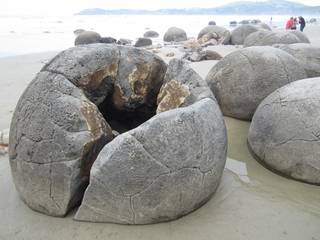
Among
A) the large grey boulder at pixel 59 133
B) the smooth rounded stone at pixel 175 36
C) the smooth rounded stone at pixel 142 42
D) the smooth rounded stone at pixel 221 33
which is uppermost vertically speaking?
the large grey boulder at pixel 59 133

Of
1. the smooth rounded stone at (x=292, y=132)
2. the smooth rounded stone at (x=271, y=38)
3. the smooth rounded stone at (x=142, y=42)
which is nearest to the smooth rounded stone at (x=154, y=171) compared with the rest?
the smooth rounded stone at (x=292, y=132)

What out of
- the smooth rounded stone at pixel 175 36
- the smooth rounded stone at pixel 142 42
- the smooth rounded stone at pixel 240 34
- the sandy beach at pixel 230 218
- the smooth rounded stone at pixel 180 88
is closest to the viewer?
the sandy beach at pixel 230 218

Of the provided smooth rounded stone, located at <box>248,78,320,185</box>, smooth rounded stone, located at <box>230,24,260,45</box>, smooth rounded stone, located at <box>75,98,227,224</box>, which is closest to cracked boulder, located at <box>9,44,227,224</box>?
smooth rounded stone, located at <box>75,98,227,224</box>

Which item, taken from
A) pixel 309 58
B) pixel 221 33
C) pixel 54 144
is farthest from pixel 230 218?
pixel 221 33

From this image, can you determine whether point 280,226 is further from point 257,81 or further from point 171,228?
point 257,81

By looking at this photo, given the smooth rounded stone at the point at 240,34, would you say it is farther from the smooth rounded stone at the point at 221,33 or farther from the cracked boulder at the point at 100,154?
the cracked boulder at the point at 100,154

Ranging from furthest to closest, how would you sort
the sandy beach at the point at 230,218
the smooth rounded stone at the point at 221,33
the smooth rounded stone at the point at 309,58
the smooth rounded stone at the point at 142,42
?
1. the smooth rounded stone at the point at 142,42
2. the smooth rounded stone at the point at 221,33
3. the smooth rounded stone at the point at 309,58
4. the sandy beach at the point at 230,218

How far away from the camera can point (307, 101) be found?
10.9 feet

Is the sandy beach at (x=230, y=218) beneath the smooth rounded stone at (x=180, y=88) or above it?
beneath

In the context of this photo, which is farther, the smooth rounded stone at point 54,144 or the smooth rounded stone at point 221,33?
the smooth rounded stone at point 221,33

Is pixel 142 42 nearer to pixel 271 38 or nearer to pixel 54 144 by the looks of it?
pixel 271 38

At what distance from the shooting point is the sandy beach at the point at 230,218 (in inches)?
102

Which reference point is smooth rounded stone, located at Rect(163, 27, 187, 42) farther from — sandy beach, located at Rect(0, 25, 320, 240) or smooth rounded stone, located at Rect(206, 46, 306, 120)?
sandy beach, located at Rect(0, 25, 320, 240)

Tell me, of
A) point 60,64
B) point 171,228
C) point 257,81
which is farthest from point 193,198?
point 257,81
